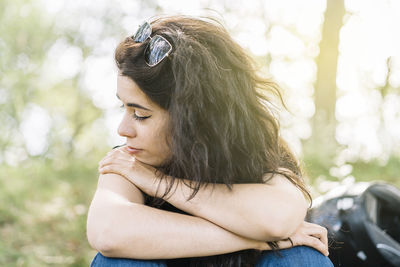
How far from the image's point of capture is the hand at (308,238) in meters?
1.66

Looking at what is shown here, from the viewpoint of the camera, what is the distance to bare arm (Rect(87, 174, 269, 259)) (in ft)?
4.74

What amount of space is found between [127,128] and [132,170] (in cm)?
17

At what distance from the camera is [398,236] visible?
226 centimetres

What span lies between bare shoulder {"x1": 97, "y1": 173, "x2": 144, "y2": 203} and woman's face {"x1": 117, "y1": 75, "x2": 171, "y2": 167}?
142 mm

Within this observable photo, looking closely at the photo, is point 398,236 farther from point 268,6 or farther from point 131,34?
point 268,6

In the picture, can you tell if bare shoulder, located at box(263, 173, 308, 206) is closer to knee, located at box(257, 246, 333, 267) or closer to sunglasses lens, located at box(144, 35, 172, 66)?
knee, located at box(257, 246, 333, 267)

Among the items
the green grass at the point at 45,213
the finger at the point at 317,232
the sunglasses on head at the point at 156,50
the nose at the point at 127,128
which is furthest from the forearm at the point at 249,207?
the green grass at the point at 45,213

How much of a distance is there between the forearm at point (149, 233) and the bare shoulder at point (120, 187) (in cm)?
5

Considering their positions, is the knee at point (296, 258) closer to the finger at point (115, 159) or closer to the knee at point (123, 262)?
the knee at point (123, 262)

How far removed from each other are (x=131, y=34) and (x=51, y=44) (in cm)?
530

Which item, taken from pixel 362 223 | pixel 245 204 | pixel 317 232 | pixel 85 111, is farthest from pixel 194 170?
pixel 85 111

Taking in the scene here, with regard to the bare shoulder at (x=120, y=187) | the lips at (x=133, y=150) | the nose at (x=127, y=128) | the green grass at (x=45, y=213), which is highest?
the nose at (x=127, y=128)

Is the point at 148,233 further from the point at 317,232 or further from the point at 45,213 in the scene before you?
the point at 45,213

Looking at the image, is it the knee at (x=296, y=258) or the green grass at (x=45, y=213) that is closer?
the knee at (x=296, y=258)
